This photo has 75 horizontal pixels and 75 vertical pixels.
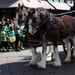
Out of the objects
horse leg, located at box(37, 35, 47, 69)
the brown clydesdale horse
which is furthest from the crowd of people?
horse leg, located at box(37, 35, 47, 69)

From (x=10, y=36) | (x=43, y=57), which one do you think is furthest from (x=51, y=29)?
(x=10, y=36)

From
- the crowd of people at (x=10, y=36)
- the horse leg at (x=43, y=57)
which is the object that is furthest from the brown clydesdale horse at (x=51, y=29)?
the crowd of people at (x=10, y=36)

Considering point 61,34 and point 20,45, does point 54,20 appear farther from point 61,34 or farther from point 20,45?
point 20,45

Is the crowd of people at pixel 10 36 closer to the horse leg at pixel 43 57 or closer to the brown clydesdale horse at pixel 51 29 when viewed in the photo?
the brown clydesdale horse at pixel 51 29

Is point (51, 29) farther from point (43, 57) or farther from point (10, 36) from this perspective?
point (10, 36)

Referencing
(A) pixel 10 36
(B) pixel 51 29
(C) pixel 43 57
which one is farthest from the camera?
(A) pixel 10 36

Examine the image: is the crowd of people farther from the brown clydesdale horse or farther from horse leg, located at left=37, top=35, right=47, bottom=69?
horse leg, located at left=37, top=35, right=47, bottom=69

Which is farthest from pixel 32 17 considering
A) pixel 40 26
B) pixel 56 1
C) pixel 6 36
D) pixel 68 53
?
pixel 56 1

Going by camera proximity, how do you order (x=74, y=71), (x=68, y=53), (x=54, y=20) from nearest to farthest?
(x=74, y=71), (x=54, y=20), (x=68, y=53)

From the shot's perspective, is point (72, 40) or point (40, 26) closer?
point (40, 26)

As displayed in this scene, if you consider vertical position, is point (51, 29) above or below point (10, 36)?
above

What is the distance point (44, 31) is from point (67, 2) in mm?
20856

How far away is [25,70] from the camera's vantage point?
11.6m

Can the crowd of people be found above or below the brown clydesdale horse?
below
